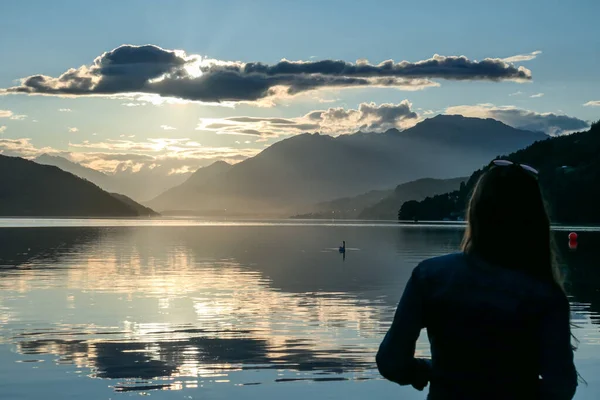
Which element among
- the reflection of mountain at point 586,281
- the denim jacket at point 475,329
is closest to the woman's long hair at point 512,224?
the denim jacket at point 475,329

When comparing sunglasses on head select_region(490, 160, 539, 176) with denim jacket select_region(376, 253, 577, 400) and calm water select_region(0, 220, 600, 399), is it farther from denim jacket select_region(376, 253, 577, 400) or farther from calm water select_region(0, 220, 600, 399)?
calm water select_region(0, 220, 600, 399)

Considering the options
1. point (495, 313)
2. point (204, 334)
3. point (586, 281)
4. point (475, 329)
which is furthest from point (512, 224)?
point (586, 281)

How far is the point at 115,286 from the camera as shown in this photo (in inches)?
1818

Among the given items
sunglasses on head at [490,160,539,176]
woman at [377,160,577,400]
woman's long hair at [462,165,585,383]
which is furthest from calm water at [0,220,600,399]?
sunglasses on head at [490,160,539,176]

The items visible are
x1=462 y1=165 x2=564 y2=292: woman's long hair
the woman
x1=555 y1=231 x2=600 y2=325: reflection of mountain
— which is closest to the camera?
the woman

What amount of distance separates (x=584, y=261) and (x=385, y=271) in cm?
2320

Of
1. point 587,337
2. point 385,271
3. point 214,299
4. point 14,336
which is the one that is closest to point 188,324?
point 14,336

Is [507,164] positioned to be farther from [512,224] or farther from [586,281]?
[586,281]

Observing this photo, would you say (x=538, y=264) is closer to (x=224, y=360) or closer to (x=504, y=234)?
(x=504, y=234)

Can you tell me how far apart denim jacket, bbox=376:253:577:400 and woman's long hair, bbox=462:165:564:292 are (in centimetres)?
10

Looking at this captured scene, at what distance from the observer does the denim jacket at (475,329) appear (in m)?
4.78

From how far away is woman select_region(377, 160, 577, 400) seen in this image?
4.73 metres

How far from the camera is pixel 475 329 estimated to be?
4859 mm

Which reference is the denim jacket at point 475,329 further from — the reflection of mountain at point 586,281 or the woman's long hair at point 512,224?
the reflection of mountain at point 586,281
